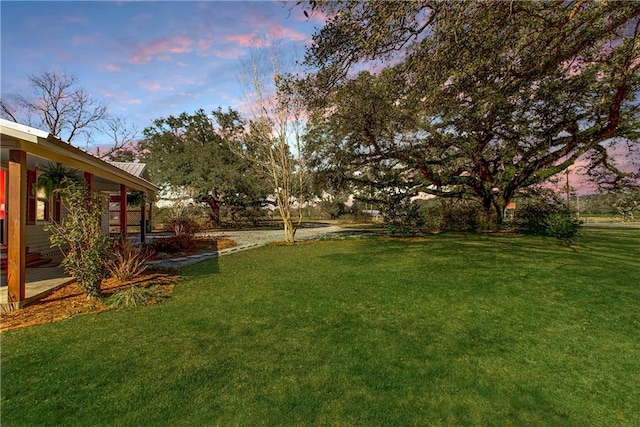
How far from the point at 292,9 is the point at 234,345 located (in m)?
4.73

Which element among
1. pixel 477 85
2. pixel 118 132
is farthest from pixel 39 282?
pixel 118 132

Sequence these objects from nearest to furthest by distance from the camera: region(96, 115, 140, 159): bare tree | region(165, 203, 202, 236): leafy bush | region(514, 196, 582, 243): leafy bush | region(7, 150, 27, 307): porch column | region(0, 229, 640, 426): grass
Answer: region(0, 229, 640, 426): grass, region(7, 150, 27, 307): porch column, region(514, 196, 582, 243): leafy bush, region(165, 203, 202, 236): leafy bush, region(96, 115, 140, 159): bare tree

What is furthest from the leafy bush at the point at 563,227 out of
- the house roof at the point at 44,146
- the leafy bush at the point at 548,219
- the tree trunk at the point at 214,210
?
the tree trunk at the point at 214,210

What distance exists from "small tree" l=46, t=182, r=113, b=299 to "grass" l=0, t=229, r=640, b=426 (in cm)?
96

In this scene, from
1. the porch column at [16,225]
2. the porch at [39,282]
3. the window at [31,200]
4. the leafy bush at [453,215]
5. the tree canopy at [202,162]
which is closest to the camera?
the porch column at [16,225]

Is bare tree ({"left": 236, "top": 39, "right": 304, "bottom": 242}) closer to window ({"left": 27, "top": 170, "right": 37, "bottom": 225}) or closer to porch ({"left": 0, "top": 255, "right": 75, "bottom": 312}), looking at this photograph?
window ({"left": 27, "top": 170, "right": 37, "bottom": 225})

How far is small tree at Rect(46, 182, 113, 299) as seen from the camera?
5.08 meters

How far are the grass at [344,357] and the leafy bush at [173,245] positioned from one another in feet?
17.7

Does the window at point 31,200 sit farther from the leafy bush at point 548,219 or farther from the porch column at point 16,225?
the leafy bush at point 548,219

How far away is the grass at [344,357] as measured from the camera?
2.50 meters

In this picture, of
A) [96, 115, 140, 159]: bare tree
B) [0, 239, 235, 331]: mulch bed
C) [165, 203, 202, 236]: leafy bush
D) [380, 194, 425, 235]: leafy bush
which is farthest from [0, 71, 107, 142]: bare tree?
[0, 239, 235, 331]: mulch bed

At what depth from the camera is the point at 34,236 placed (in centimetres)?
938

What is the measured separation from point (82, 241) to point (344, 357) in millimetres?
4685

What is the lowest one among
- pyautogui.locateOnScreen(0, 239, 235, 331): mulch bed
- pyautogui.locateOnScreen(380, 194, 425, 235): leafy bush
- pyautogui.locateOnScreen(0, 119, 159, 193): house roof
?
pyautogui.locateOnScreen(0, 239, 235, 331): mulch bed
